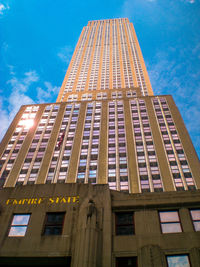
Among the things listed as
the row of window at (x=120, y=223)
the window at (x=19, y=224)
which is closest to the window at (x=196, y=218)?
the row of window at (x=120, y=223)

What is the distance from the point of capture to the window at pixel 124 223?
18938mm

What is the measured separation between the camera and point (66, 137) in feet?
204

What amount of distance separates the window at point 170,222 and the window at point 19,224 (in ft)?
37.2

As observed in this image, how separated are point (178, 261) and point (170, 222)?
3.02 meters

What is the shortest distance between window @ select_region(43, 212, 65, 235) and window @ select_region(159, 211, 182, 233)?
8362mm

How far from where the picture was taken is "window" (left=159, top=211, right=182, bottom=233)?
18633 mm

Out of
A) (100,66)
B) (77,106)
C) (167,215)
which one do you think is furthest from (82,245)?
(100,66)

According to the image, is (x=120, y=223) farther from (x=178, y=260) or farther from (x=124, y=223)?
(x=178, y=260)

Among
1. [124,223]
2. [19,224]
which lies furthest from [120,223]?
[19,224]

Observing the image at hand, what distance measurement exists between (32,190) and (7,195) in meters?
2.31

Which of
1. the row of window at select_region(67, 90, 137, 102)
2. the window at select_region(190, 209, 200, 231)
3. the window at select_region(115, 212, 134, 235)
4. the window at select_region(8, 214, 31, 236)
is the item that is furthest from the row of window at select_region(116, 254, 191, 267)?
the row of window at select_region(67, 90, 137, 102)

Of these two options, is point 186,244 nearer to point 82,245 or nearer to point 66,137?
point 82,245

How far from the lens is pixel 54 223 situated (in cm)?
1967

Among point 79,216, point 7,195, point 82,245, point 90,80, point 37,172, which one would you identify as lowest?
point 82,245
